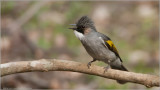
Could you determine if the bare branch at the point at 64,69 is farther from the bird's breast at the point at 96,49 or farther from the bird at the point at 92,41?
the bird's breast at the point at 96,49

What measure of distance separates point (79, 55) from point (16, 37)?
7.38ft

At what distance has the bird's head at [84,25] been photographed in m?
5.62

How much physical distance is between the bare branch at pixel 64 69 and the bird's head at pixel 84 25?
94cm

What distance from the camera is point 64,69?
4789 millimetres

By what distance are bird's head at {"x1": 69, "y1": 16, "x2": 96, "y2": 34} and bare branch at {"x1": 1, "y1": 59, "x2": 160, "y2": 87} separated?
0.94 m

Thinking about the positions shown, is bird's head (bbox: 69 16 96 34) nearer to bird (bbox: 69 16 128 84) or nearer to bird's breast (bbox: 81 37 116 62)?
bird (bbox: 69 16 128 84)

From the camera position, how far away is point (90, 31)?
227 inches

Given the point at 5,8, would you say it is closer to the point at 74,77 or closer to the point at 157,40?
the point at 74,77

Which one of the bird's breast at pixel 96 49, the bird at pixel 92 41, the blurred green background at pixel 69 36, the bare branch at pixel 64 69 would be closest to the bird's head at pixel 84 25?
the bird at pixel 92 41

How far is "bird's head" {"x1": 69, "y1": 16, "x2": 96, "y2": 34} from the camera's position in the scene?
221 inches

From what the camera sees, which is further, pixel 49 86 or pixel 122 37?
pixel 122 37

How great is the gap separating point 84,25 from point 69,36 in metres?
4.98

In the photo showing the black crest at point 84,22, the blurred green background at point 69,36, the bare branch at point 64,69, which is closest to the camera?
the bare branch at point 64,69

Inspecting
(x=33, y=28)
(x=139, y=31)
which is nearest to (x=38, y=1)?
(x=33, y=28)
